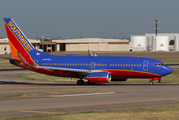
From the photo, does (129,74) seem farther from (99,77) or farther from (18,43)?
(18,43)

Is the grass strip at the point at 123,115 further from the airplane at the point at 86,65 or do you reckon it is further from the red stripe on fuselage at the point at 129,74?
the red stripe on fuselage at the point at 129,74

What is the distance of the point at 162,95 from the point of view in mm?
30547

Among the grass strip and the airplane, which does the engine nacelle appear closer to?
the airplane

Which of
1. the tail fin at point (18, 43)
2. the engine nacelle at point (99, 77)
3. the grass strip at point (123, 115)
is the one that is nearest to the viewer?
the grass strip at point (123, 115)

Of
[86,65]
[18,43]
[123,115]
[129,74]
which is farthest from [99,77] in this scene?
[123,115]

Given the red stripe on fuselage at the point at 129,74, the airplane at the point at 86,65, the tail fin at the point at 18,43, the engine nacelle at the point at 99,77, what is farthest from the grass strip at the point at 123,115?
the tail fin at the point at 18,43

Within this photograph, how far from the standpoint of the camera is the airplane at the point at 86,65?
140 feet

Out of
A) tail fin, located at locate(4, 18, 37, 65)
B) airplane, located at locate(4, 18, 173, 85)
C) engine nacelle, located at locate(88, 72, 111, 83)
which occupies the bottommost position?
engine nacelle, located at locate(88, 72, 111, 83)

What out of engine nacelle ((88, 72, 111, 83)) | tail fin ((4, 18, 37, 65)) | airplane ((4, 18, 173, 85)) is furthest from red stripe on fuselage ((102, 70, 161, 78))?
tail fin ((4, 18, 37, 65))

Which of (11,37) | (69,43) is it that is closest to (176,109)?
(11,37)

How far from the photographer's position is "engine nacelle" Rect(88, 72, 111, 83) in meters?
42.1

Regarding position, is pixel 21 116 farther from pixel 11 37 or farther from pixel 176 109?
pixel 11 37

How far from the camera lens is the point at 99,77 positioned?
139ft

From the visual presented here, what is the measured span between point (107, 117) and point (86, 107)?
4620mm
